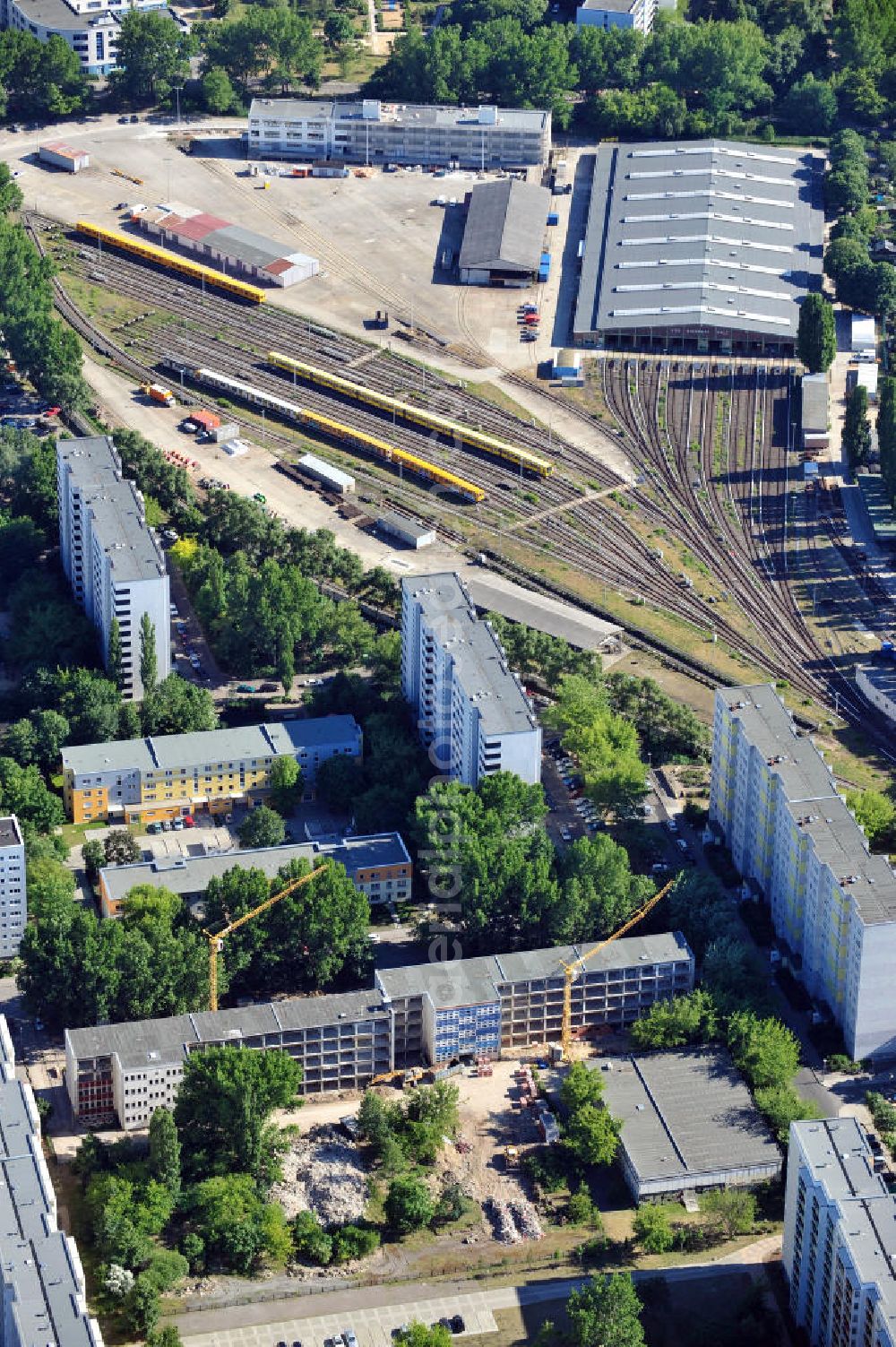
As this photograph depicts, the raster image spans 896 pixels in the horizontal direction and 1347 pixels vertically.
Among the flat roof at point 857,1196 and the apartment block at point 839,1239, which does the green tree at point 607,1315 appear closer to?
the apartment block at point 839,1239

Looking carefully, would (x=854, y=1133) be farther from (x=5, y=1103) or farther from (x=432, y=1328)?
(x=5, y=1103)

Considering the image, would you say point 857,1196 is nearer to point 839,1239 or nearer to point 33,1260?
point 839,1239

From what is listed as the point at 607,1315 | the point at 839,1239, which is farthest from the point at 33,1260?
the point at 839,1239

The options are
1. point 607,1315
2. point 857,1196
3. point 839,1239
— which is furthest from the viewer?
point 607,1315

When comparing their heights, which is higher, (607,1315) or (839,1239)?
(839,1239)

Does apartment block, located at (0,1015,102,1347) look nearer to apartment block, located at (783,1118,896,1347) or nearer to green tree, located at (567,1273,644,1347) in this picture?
green tree, located at (567,1273,644,1347)

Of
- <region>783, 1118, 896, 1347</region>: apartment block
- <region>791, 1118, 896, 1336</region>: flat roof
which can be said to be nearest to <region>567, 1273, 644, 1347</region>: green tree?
<region>783, 1118, 896, 1347</region>: apartment block

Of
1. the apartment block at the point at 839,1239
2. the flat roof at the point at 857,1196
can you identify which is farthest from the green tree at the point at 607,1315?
the flat roof at the point at 857,1196
